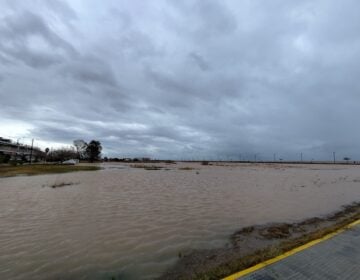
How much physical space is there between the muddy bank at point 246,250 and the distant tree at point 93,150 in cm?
12963

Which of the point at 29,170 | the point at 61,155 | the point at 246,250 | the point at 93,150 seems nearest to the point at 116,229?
the point at 246,250

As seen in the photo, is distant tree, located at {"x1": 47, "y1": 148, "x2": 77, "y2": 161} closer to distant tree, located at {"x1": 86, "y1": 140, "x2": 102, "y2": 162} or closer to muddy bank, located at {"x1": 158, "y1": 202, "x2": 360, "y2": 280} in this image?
distant tree, located at {"x1": 86, "y1": 140, "x2": 102, "y2": 162}

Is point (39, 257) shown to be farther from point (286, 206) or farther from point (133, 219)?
point (286, 206)

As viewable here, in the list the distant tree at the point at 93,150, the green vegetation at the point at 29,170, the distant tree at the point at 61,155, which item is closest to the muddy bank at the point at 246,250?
the green vegetation at the point at 29,170

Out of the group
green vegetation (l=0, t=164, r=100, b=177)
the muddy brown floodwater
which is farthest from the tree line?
the muddy brown floodwater

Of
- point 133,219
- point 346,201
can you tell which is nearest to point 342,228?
point 133,219

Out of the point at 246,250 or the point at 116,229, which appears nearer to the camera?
the point at 246,250

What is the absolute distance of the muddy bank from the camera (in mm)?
4582

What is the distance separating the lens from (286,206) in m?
12.3

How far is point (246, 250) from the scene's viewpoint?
19.9ft

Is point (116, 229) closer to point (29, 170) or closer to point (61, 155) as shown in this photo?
point (29, 170)

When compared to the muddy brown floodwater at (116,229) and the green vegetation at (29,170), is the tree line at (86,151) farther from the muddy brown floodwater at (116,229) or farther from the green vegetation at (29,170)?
the muddy brown floodwater at (116,229)

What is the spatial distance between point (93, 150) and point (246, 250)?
131m

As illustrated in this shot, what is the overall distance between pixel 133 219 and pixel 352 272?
24.0ft
